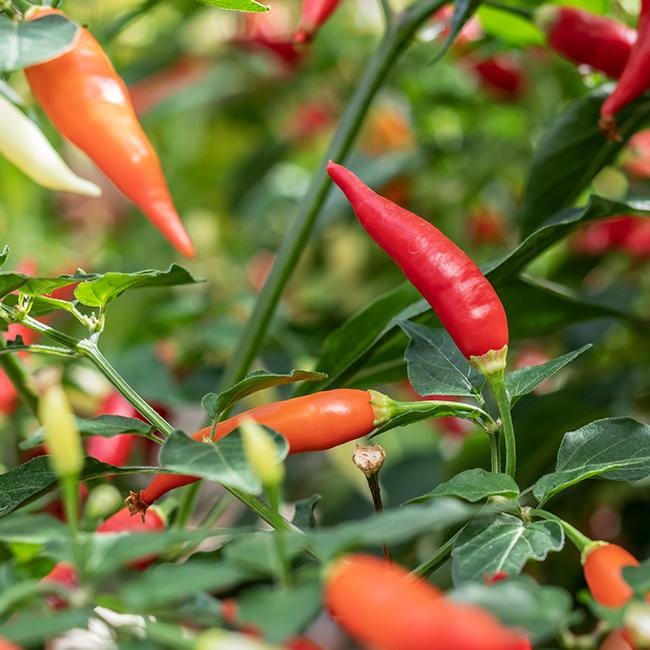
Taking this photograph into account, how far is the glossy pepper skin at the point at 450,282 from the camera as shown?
526mm

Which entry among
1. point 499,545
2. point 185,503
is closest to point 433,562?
point 499,545

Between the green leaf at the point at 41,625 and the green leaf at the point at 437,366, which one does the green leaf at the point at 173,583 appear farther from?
the green leaf at the point at 437,366

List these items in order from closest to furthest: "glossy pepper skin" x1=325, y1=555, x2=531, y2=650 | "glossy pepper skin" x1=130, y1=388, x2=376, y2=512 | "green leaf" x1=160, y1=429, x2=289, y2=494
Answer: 1. "glossy pepper skin" x1=325, y1=555, x2=531, y2=650
2. "green leaf" x1=160, y1=429, x2=289, y2=494
3. "glossy pepper skin" x1=130, y1=388, x2=376, y2=512

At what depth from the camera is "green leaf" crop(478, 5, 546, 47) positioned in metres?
0.87

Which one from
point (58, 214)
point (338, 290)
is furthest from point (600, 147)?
point (58, 214)

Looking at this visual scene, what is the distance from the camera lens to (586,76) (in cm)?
89

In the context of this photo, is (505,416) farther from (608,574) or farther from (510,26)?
(510,26)

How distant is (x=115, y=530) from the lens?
0.59 m

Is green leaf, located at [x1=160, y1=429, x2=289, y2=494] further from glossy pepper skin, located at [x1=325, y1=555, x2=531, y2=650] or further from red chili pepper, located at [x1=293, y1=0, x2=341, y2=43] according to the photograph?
red chili pepper, located at [x1=293, y1=0, x2=341, y2=43]

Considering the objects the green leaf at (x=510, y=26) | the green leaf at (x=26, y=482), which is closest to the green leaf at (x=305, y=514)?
the green leaf at (x=26, y=482)

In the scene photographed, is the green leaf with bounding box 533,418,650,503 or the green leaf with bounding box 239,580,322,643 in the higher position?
A: the green leaf with bounding box 239,580,322,643

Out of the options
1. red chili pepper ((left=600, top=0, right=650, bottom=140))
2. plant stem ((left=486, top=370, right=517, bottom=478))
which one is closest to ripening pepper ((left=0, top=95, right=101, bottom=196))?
plant stem ((left=486, top=370, right=517, bottom=478))

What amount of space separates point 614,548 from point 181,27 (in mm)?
1289

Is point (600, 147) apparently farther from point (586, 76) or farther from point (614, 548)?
point (614, 548)
